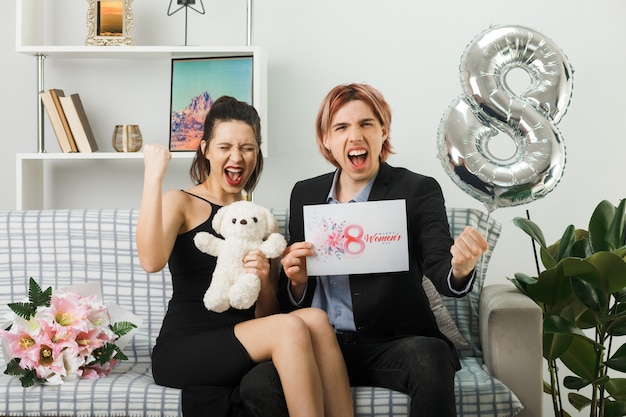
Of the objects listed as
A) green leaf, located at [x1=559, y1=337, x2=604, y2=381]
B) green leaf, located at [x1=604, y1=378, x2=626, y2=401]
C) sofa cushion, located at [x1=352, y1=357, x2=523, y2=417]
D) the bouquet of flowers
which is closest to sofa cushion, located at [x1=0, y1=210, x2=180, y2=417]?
the bouquet of flowers

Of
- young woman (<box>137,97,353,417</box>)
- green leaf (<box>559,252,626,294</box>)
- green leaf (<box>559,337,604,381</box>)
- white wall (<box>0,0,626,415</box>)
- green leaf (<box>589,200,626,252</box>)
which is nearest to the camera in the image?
young woman (<box>137,97,353,417</box>)

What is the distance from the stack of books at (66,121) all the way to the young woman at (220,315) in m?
0.77

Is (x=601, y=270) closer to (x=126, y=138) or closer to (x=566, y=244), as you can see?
(x=566, y=244)

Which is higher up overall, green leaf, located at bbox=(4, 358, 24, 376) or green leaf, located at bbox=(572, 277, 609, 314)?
green leaf, located at bbox=(572, 277, 609, 314)

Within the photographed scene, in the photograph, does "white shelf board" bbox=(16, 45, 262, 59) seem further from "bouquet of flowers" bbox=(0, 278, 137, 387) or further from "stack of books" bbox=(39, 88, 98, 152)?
"bouquet of flowers" bbox=(0, 278, 137, 387)

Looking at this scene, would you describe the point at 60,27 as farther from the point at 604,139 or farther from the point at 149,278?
the point at 604,139

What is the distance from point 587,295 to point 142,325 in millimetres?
1248

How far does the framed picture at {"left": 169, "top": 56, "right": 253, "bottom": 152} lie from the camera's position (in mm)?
2840

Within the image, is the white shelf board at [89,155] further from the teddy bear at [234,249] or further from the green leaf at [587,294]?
the green leaf at [587,294]

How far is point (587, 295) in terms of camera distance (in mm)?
2170

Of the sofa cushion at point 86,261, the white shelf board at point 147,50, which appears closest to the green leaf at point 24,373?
the sofa cushion at point 86,261

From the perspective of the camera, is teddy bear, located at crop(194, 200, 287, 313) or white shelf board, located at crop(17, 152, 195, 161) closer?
teddy bear, located at crop(194, 200, 287, 313)

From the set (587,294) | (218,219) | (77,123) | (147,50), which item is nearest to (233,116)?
(218,219)

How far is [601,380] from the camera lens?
2314 mm
